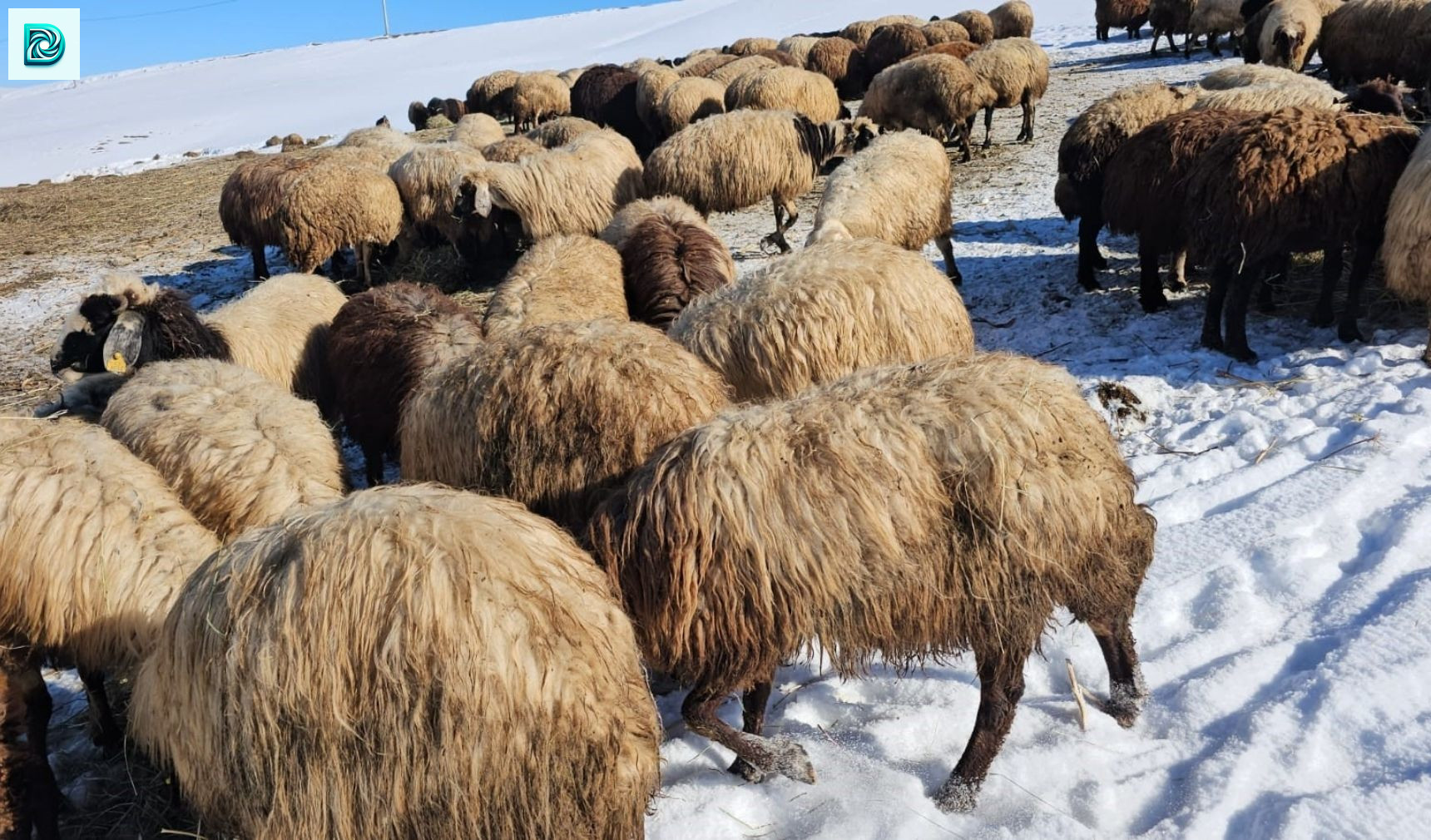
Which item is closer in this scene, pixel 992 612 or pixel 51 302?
pixel 992 612

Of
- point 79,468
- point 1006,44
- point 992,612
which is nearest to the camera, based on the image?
point 992,612

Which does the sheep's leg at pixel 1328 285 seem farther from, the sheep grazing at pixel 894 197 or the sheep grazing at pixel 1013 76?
the sheep grazing at pixel 1013 76

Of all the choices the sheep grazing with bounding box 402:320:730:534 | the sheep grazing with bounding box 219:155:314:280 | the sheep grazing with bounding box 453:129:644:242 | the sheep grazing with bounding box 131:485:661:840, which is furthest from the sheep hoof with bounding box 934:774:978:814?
the sheep grazing with bounding box 219:155:314:280

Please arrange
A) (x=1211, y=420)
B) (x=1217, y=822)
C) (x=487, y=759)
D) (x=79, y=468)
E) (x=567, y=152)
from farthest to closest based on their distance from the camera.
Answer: (x=567, y=152), (x=1211, y=420), (x=79, y=468), (x=1217, y=822), (x=487, y=759)

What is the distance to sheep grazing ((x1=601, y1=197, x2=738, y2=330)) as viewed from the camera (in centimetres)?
613

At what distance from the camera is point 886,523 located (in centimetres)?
267

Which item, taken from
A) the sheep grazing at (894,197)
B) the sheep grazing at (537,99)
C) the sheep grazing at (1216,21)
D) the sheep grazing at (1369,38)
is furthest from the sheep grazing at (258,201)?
the sheep grazing at (1216,21)

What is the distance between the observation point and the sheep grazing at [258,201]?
31.2ft

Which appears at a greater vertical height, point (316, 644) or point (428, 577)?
point (428, 577)

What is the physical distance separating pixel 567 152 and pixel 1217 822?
9.07 m

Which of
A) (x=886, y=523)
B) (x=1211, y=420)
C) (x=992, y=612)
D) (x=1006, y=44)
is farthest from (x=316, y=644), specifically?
(x=1006, y=44)

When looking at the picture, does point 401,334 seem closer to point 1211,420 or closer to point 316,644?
point 316,644

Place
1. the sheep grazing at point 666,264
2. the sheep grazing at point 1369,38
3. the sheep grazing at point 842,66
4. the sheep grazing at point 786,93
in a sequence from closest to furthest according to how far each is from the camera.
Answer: the sheep grazing at point 666,264
the sheep grazing at point 1369,38
the sheep grazing at point 786,93
the sheep grazing at point 842,66

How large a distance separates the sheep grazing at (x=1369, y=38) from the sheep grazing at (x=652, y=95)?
35.7 ft
